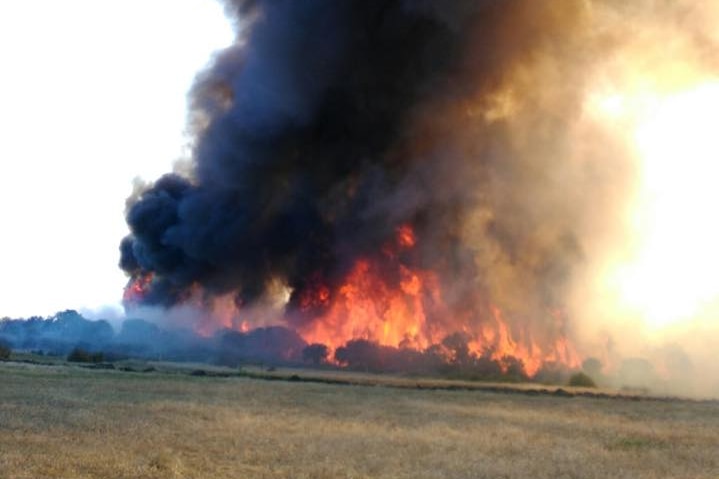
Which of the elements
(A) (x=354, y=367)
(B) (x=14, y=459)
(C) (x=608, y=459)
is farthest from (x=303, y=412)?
(A) (x=354, y=367)

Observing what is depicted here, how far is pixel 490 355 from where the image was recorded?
78.1 m

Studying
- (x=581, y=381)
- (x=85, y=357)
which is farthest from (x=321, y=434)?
(x=85, y=357)

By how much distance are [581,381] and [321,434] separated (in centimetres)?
4937

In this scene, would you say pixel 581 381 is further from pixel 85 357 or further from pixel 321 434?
pixel 321 434

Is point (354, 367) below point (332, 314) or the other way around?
below

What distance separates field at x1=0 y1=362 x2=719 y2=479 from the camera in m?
20.6

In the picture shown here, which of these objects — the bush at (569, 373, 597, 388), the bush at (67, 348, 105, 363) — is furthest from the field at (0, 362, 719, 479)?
the bush at (67, 348, 105, 363)

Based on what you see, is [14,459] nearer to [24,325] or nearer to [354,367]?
[354,367]

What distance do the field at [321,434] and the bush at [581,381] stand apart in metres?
22.3

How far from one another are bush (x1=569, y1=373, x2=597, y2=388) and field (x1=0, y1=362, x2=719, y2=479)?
22.3 metres

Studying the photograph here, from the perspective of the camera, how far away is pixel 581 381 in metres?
71.9

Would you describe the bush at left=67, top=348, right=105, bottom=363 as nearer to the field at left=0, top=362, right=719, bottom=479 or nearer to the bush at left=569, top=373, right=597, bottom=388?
the field at left=0, top=362, right=719, bottom=479

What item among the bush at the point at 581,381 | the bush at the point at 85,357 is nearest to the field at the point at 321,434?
the bush at the point at 581,381

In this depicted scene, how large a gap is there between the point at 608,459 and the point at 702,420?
17.4m
